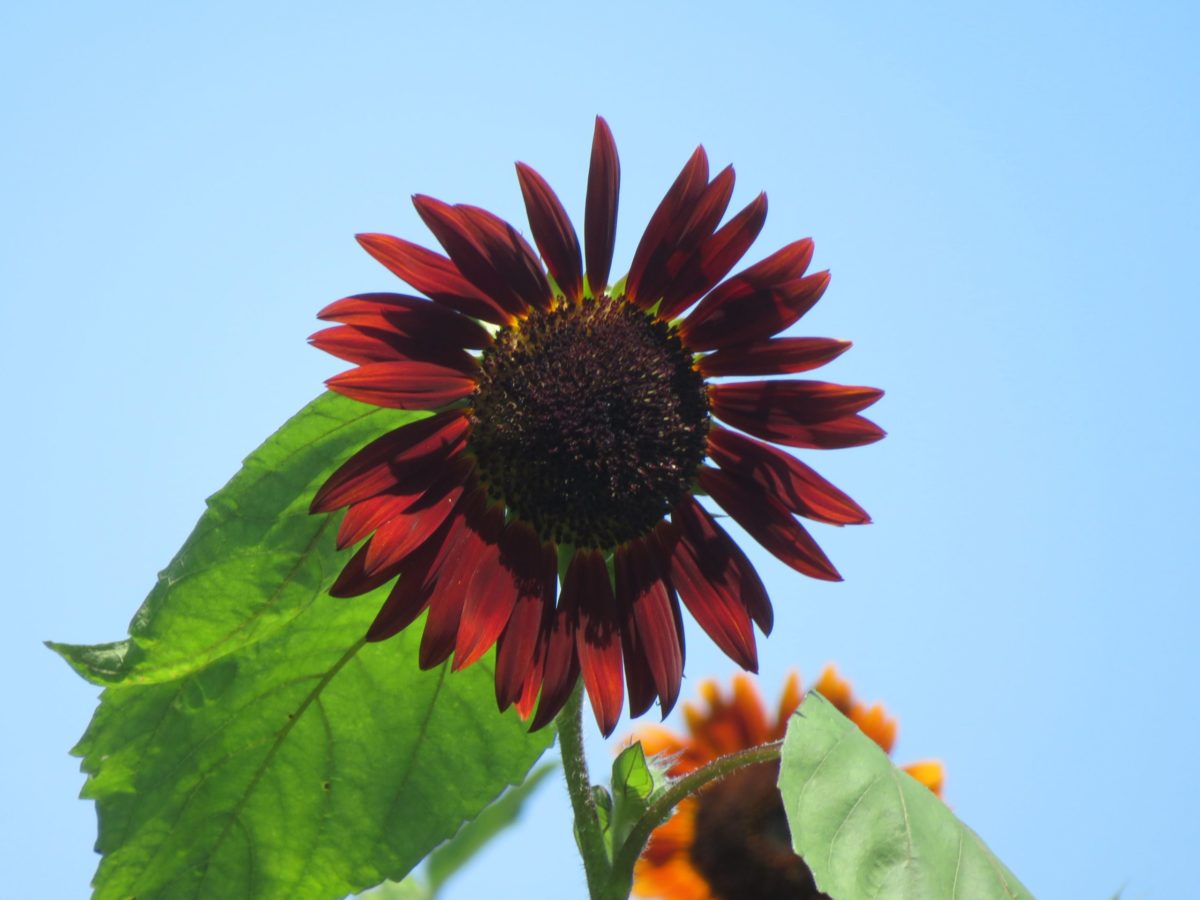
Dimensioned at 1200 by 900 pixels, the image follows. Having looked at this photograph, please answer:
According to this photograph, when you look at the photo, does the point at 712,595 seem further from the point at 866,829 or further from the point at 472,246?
the point at 472,246

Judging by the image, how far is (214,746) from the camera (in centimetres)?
184

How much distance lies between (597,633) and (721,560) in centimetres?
19

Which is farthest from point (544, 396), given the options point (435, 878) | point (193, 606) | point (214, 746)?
point (435, 878)

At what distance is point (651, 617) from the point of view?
1723mm

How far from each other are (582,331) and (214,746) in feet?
2.45

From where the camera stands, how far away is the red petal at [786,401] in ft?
5.72

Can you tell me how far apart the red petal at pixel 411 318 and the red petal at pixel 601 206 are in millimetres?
170

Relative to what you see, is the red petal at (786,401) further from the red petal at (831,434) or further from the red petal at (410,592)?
the red petal at (410,592)

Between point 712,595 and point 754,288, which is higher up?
point 754,288

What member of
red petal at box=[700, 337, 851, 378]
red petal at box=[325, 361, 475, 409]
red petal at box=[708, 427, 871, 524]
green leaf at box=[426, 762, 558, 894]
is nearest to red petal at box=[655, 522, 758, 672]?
red petal at box=[708, 427, 871, 524]

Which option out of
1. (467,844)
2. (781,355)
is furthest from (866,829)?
(467,844)

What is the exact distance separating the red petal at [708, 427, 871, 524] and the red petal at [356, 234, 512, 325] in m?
0.36

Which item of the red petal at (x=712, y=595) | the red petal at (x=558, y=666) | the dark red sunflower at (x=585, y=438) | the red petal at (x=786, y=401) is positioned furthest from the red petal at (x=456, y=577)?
the red petal at (x=786, y=401)

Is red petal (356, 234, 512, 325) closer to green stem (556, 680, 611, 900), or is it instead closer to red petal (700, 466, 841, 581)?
red petal (700, 466, 841, 581)
